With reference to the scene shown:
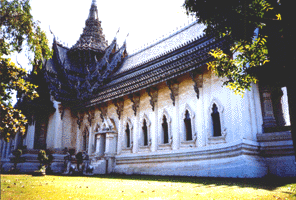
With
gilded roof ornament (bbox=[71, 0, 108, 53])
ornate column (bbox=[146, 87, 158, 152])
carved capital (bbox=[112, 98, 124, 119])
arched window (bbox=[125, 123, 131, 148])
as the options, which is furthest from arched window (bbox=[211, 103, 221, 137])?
gilded roof ornament (bbox=[71, 0, 108, 53])

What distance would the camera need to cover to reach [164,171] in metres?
14.3

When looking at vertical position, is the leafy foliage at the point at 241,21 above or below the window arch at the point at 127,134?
above

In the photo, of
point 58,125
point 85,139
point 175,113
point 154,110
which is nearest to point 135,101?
point 154,110

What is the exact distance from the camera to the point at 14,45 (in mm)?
6965

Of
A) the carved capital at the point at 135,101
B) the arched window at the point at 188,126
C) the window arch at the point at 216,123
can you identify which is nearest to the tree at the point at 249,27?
the window arch at the point at 216,123

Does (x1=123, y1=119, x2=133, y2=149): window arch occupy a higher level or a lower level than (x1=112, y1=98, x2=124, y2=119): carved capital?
lower

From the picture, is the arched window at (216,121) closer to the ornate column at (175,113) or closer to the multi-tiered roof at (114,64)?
the ornate column at (175,113)

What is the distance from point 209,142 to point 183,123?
6.88 ft

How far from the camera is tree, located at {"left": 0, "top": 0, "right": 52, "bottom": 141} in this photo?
6461 millimetres

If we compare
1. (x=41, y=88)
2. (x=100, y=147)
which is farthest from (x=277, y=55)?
(x=41, y=88)

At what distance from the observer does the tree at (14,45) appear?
646 cm

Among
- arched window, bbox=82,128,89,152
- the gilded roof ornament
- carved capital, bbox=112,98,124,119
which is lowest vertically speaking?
arched window, bbox=82,128,89,152

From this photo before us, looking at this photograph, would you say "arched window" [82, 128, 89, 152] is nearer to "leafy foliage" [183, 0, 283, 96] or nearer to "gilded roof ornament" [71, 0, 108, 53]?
"gilded roof ornament" [71, 0, 108, 53]

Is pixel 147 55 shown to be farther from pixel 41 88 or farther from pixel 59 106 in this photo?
pixel 41 88
